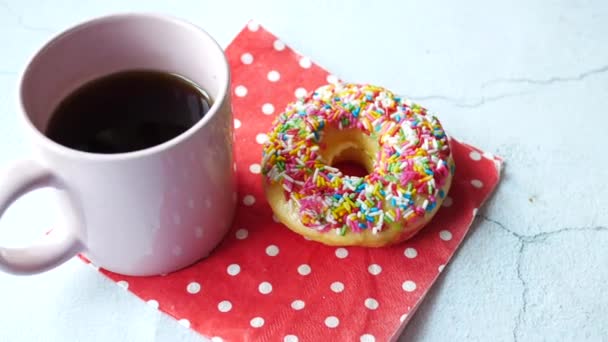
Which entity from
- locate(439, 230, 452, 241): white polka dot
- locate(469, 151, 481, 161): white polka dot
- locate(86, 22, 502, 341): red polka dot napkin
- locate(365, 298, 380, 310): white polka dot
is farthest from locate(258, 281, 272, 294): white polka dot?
locate(469, 151, 481, 161): white polka dot

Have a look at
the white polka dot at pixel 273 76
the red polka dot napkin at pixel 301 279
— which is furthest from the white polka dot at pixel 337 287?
the white polka dot at pixel 273 76

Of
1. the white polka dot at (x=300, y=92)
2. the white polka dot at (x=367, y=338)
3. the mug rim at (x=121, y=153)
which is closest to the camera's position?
the mug rim at (x=121, y=153)

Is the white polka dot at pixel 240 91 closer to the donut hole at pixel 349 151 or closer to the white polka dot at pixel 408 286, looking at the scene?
the donut hole at pixel 349 151

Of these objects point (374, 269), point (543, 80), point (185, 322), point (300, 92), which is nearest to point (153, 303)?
point (185, 322)

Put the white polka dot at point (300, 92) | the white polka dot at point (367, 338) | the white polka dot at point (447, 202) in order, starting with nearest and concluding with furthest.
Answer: the white polka dot at point (367, 338) < the white polka dot at point (447, 202) < the white polka dot at point (300, 92)

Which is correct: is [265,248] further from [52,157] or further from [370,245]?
[52,157]

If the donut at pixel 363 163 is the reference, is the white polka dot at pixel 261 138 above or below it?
below
